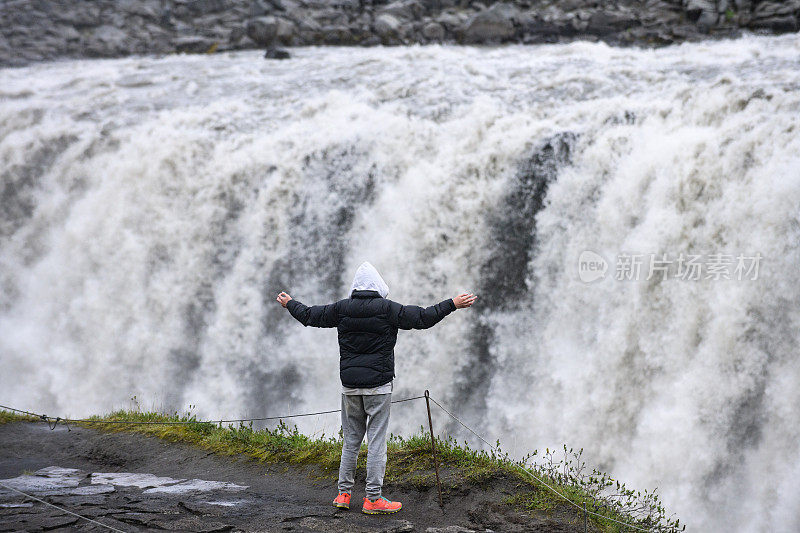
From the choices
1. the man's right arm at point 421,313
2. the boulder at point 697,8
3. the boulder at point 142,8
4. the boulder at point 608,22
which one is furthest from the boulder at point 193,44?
the man's right arm at point 421,313

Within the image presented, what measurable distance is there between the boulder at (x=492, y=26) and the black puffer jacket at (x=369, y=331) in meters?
17.3

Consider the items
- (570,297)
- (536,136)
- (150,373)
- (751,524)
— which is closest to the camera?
(751,524)

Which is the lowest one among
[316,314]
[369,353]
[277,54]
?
[369,353]

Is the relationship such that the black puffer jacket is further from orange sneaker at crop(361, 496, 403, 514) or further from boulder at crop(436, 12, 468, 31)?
boulder at crop(436, 12, 468, 31)

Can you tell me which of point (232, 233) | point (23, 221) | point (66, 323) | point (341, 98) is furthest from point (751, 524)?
point (23, 221)

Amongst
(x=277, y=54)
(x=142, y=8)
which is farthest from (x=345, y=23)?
(x=142, y=8)

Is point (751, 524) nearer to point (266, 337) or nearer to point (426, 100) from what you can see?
point (266, 337)

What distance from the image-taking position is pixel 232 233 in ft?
46.2

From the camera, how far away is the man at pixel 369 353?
599 centimetres

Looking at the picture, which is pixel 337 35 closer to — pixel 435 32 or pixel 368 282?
pixel 435 32

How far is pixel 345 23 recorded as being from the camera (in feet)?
78.3

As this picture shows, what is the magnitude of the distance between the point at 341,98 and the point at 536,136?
5.14 m

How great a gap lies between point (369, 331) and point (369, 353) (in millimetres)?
181

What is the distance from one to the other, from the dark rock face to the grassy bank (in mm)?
14714
